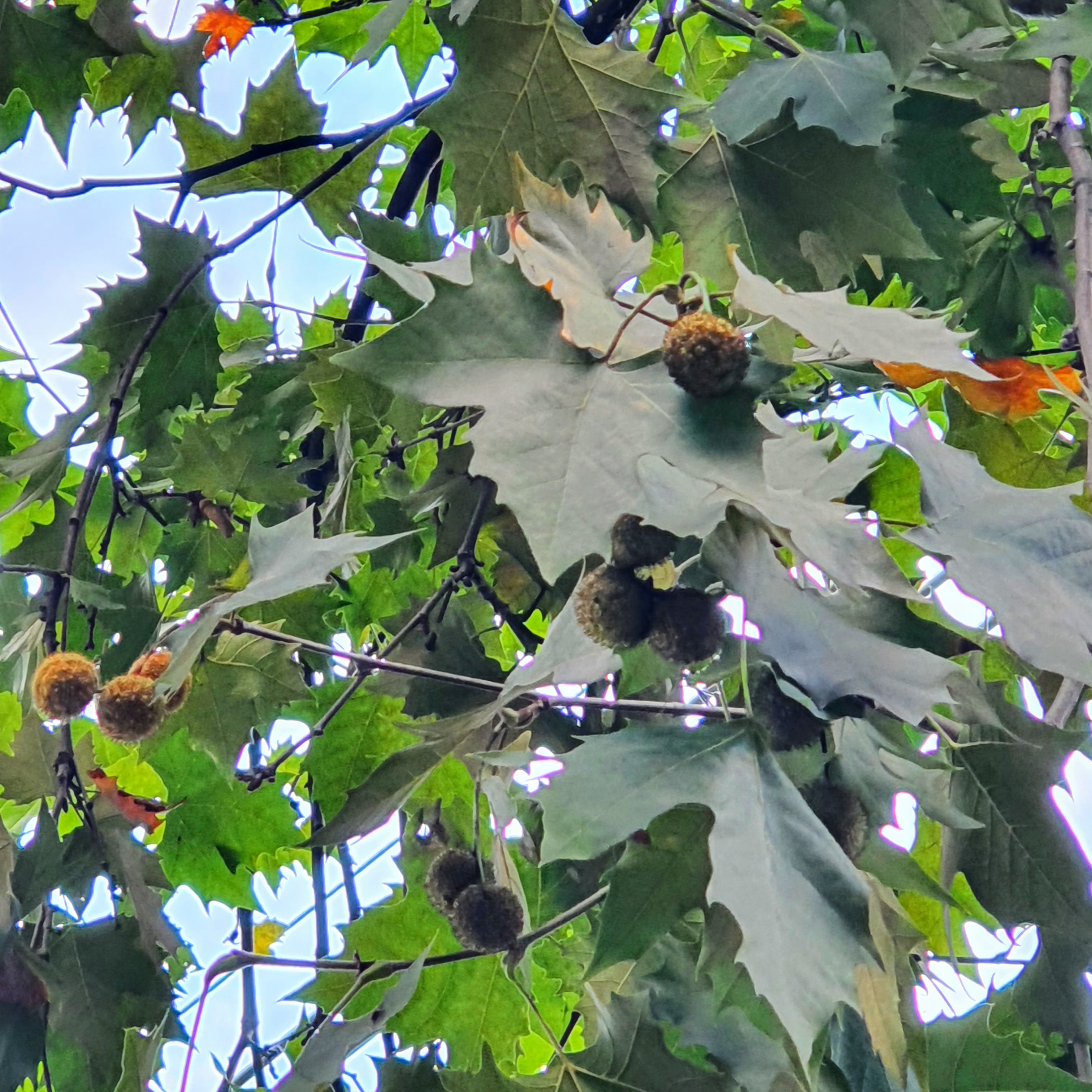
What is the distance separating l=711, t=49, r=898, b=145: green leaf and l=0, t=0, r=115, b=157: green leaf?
57cm

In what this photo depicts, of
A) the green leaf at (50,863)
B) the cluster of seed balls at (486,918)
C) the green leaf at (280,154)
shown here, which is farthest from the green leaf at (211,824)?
the green leaf at (280,154)

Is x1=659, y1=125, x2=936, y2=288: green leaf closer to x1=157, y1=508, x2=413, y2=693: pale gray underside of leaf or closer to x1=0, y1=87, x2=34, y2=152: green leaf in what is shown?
x1=157, y1=508, x2=413, y2=693: pale gray underside of leaf

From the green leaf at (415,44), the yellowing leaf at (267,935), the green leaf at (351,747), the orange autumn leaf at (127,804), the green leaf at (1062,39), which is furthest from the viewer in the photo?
the yellowing leaf at (267,935)

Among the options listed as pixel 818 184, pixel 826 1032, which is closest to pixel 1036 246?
pixel 818 184

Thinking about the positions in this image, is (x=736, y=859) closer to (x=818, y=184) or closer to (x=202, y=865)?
(x=818, y=184)

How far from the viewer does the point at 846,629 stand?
1.95 feet

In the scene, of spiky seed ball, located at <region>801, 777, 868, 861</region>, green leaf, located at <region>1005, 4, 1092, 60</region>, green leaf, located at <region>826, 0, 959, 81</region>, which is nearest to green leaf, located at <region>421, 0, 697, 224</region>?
green leaf, located at <region>826, 0, 959, 81</region>

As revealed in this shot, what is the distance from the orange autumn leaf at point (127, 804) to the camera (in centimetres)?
107

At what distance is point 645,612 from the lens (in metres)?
0.63

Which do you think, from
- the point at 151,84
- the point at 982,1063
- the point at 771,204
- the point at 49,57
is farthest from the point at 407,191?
the point at 982,1063

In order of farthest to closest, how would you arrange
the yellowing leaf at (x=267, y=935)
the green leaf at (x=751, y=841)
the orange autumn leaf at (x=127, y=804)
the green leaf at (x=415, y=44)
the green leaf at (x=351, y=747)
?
the yellowing leaf at (x=267, y=935)
the green leaf at (x=415, y=44)
the green leaf at (x=351, y=747)
the orange autumn leaf at (x=127, y=804)
the green leaf at (x=751, y=841)

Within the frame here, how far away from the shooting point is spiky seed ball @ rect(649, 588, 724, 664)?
63cm

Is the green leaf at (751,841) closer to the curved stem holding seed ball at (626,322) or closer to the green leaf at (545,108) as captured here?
the curved stem holding seed ball at (626,322)

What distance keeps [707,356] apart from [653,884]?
281 millimetres
